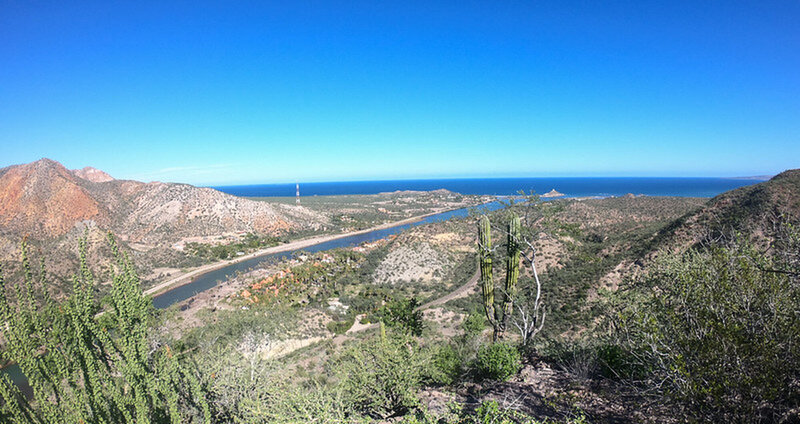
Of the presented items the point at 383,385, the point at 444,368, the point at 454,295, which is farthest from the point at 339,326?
the point at 383,385

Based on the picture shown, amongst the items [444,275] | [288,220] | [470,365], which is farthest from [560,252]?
[288,220]

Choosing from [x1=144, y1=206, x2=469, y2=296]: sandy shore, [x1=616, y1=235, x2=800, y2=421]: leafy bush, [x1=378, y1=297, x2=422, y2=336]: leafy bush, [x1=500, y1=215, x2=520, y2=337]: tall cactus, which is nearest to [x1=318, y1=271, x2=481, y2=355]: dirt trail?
[x1=378, y1=297, x2=422, y2=336]: leafy bush

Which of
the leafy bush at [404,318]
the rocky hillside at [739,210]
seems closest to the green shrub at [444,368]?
the leafy bush at [404,318]

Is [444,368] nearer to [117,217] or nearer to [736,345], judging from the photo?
[736,345]

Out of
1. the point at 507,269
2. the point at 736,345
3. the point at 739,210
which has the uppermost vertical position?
the point at 739,210

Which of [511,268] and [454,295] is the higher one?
[511,268]

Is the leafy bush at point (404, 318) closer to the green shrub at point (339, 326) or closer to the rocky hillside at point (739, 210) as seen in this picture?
the green shrub at point (339, 326)

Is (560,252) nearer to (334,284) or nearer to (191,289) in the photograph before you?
(334,284)
